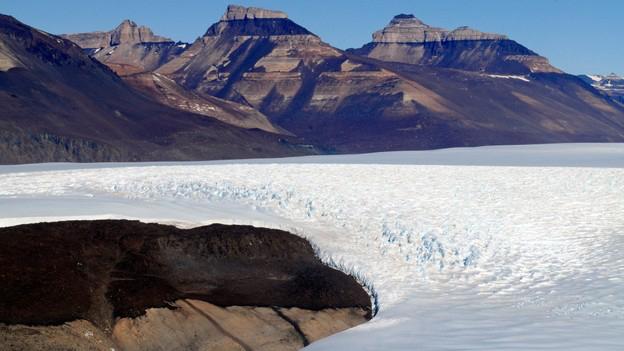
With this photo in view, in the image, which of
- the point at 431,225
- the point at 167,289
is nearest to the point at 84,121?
the point at 431,225

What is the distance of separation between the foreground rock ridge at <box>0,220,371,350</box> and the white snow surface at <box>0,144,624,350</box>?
88 centimetres

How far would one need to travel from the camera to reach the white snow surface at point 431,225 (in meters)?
18.1

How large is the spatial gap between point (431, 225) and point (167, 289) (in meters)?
9.22

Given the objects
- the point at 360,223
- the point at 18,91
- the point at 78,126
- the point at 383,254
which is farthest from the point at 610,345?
the point at 18,91

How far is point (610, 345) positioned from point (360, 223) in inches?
435

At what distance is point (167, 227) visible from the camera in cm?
2309

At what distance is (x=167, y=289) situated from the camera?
1917 cm

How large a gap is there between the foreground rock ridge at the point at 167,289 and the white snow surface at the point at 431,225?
880mm

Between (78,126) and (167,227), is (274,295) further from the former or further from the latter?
(78,126)

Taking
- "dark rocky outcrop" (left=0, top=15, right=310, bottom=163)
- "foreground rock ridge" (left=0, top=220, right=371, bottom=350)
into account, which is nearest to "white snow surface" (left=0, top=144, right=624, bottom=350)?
"foreground rock ridge" (left=0, top=220, right=371, bottom=350)

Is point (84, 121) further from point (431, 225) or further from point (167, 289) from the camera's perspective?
point (167, 289)

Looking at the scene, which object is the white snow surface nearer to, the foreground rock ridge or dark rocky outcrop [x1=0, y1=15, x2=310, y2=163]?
the foreground rock ridge

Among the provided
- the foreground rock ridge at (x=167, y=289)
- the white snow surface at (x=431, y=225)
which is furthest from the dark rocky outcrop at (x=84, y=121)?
the foreground rock ridge at (x=167, y=289)

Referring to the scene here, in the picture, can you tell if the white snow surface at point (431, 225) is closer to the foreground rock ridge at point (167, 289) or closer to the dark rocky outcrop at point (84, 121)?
the foreground rock ridge at point (167, 289)
